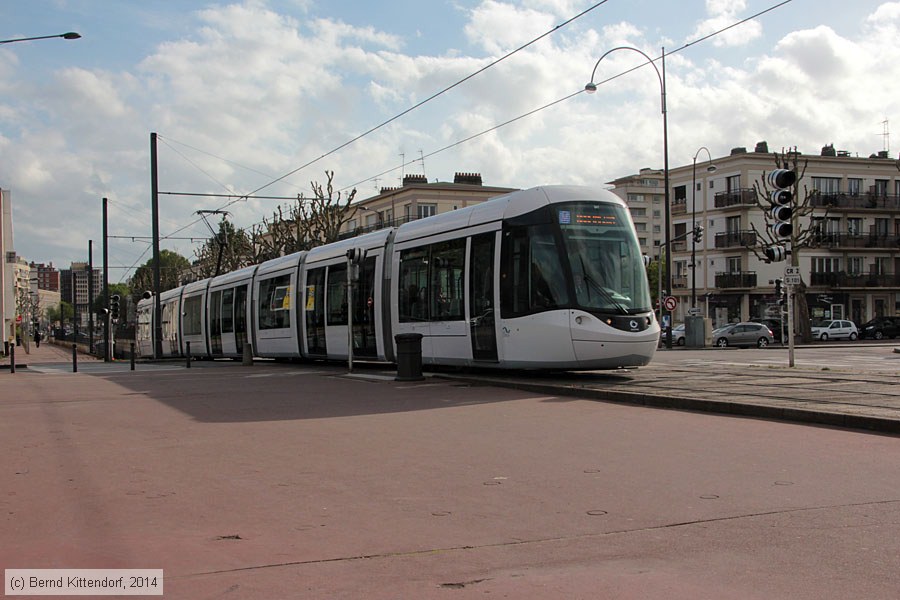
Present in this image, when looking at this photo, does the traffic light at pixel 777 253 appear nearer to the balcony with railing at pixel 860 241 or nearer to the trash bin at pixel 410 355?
the trash bin at pixel 410 355

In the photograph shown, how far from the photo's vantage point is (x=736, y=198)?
230 ft

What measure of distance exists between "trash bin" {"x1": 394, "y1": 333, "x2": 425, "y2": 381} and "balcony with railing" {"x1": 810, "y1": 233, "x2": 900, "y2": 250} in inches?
2383

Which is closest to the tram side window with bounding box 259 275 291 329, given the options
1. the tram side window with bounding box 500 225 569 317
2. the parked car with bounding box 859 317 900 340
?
the tram side window with bounding box 500 225 569 317

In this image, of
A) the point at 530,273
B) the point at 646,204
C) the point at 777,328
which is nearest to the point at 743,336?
the point at 777,328

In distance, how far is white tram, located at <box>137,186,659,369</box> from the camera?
51.2ft

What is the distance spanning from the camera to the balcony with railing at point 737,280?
6988cm

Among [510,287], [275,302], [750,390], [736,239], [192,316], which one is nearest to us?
[750,390]

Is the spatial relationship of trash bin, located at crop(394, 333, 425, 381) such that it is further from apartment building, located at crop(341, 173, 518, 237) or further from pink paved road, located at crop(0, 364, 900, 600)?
apartment building, located at crop(341, 173, 518, 237)

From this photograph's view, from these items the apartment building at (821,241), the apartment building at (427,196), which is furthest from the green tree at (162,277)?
A: the apartment building at (821,241)

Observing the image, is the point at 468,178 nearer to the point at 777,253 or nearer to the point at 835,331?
the point at 835,331

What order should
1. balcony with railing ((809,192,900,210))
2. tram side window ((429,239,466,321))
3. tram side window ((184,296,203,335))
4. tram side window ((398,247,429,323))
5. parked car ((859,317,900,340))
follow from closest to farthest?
tram side window ((429,239,466,321))
tram side window ((398,247,429,323))
tram side window ((184,296,203,335))
parked car ((859,317,900,340))
balcony with railing ((809,192,900,210))

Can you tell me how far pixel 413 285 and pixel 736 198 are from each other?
55942 mm

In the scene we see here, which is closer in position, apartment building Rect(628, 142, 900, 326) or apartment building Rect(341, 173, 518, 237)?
apartment building Rect(628, 142, 900, 326)

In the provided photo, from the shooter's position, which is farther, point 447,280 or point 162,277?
point 162,277
